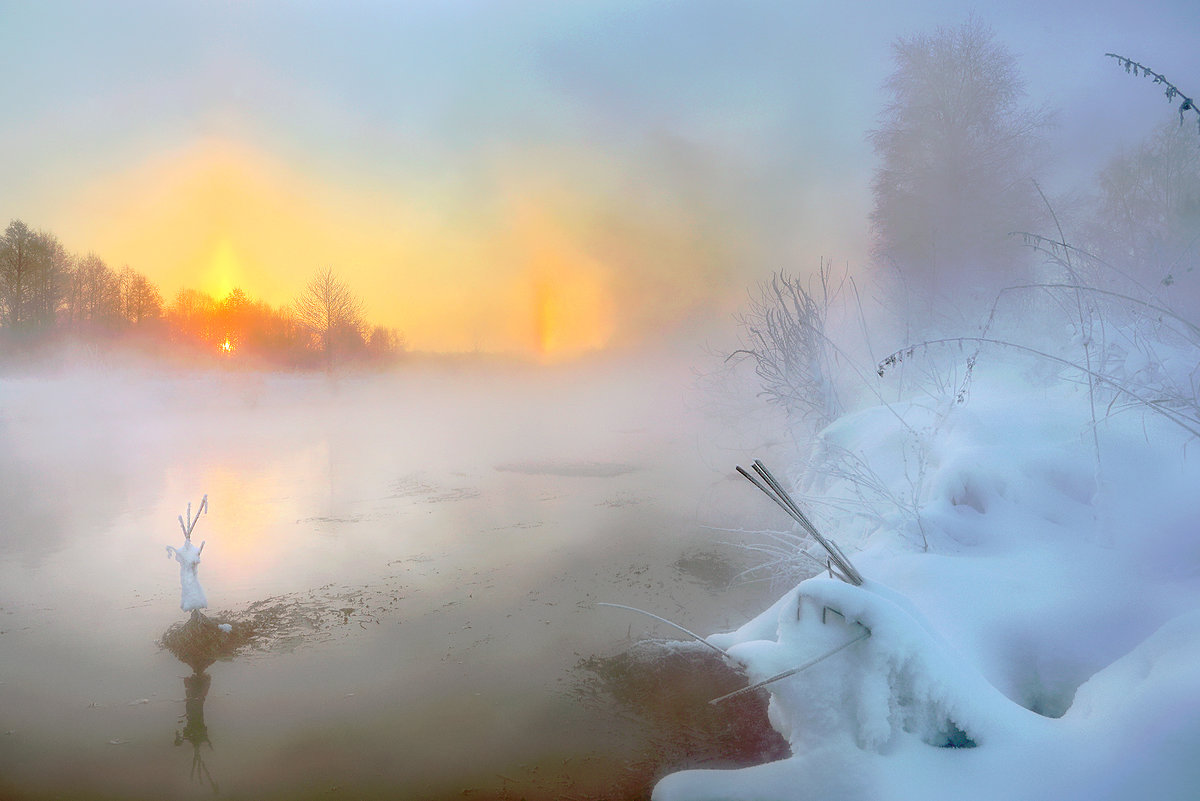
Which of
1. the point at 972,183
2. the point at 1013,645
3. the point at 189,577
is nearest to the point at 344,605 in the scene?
the point at 189,577

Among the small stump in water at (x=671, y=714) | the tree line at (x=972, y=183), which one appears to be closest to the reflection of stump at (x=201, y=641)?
the small stump in water at (x=671, y=714)

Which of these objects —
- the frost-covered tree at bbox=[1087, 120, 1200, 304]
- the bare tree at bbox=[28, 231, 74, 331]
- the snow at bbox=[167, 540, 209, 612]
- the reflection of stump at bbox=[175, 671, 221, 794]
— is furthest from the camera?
the bare tree at bbox=[28, 231, 74, 331]

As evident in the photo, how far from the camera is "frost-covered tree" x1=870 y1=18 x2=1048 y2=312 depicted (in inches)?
754

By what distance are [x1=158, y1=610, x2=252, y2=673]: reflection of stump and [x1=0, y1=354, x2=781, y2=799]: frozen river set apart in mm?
279

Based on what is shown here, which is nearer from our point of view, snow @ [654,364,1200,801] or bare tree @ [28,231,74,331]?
snow @ [654,364,1200,801]

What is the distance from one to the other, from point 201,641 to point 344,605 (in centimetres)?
245

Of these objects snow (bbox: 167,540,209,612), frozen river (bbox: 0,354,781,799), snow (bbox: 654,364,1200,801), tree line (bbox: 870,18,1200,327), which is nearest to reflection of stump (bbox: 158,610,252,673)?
frozen river (bbox: 0,354,781,799)

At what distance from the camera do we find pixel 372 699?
29.5 feet

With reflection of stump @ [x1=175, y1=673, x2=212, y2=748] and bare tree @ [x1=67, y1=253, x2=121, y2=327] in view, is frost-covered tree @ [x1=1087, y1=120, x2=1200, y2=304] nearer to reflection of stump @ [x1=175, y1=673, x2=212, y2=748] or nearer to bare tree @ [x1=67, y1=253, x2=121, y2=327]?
reflection of stump @ [x1=175, y1=673, x2=212, y2=748]

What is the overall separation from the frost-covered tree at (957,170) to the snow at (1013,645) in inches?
582

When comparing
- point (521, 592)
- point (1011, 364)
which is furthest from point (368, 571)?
point (1011, 364)

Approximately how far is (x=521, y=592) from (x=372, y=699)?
4.23m

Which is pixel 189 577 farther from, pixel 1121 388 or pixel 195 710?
pixel 1121 388

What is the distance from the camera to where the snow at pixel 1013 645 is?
9.82 ft
